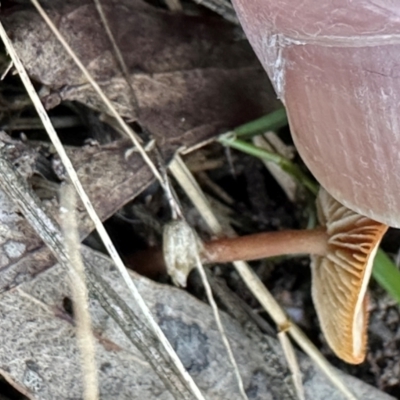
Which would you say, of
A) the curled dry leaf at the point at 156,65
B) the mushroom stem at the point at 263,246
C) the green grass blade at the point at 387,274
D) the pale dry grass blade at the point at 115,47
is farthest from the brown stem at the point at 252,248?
the pale dry grass blade at the point at 115,47

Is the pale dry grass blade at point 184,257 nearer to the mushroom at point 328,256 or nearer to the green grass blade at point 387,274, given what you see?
the mushroom at point 328,256

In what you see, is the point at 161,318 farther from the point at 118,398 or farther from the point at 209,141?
the point at 209,141

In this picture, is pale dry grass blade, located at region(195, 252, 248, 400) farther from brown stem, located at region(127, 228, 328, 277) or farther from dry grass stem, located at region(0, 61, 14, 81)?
dry grass stem, located at region(0, 61, 14, 81)

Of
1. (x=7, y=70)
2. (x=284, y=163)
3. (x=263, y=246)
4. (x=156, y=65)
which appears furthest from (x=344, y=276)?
(x=7, y=70)

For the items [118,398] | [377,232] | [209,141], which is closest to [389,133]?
[377,232]

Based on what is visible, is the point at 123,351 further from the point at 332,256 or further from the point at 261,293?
the point at 332,256
